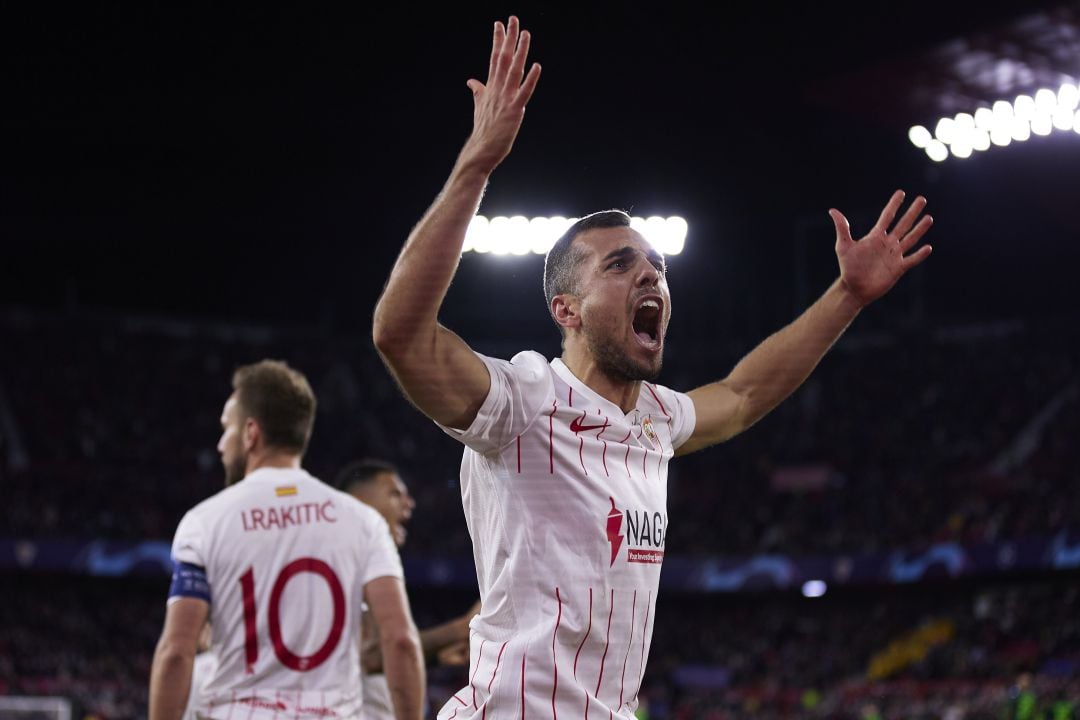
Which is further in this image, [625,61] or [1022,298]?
[1022,298]

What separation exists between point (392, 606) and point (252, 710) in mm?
545

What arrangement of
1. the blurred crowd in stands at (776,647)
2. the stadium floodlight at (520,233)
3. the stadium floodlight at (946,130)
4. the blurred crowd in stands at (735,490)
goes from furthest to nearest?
the stadium floodlight at (520,233) → the blurred crowd in stands at (735,490) → the stadium floodlight at (946,130) → the blurred crowd in stands at (776,647)

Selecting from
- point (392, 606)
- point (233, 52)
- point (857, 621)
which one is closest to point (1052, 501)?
point (857, 621)

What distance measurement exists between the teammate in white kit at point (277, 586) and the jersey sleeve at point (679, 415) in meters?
1.26

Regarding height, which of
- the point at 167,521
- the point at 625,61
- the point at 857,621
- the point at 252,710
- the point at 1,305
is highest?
the point at 1,305

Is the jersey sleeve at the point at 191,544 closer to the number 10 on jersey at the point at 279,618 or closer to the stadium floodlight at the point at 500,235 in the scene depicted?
the number 10 on jersey at the point at 279,618

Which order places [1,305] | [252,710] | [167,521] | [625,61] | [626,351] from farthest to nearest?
[1,305] < [167,521] < [625,61] < [252,710] < [626,351]

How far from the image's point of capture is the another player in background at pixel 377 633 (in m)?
4.91

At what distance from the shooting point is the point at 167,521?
2850 cm

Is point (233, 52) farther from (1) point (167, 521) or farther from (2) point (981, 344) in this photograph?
(2) point (981, 344)

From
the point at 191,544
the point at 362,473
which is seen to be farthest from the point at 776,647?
the point at 191,544

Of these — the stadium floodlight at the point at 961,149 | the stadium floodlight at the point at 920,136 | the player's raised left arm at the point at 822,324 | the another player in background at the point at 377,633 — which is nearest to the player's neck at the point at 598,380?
the player's raised left arm at the point at 822,324

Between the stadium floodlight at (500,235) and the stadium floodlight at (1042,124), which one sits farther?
the stadium floodlight at (500,235)

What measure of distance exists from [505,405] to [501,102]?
2.12 ft
